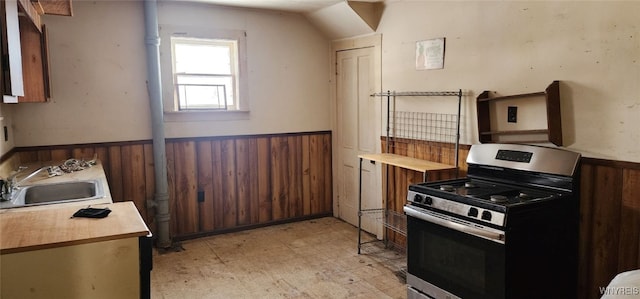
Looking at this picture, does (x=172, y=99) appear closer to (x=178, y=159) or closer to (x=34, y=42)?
(x=178, y=159)

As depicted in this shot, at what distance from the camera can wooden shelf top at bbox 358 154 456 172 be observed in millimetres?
3193

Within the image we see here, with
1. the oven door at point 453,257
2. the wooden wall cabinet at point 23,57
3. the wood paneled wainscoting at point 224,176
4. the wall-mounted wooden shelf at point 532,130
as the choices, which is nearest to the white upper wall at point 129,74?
the wood paneled wainscoting at point 224,176

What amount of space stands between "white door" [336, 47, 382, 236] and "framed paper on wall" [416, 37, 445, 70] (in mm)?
654

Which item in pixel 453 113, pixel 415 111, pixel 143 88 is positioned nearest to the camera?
pixel 453 113

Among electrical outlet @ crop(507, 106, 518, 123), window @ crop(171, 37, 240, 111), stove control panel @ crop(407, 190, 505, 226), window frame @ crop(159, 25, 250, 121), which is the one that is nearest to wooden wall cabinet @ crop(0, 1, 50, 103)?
window frame @ crop(159, 25, 250, 121)

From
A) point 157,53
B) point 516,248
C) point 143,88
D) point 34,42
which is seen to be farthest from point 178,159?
point 516,248

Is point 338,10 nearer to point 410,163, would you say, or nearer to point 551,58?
point 410,163

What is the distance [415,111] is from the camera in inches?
146

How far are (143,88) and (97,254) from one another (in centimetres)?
256

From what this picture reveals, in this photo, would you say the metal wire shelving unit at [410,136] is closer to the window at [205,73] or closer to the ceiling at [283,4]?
the ceiling at [283,4]

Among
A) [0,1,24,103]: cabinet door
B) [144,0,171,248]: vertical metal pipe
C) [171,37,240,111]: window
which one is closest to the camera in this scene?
[0,1,24,103]: cabinet door

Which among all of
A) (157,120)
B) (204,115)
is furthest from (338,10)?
(157,120)

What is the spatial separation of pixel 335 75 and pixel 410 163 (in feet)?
5.59

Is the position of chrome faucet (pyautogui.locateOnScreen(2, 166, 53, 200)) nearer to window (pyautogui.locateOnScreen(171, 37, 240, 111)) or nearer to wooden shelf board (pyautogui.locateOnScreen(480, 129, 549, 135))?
window (pyautogui.locateOnScreen(171, 37, 240, 111))
